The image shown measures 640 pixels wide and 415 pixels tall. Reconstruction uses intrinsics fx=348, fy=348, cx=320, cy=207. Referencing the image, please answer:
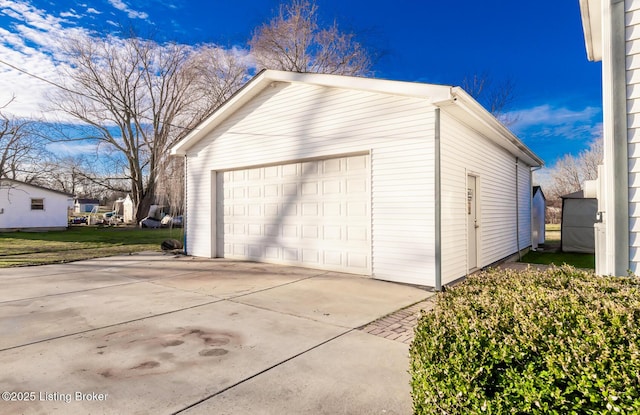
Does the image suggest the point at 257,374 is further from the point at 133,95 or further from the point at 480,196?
the point at 133,95

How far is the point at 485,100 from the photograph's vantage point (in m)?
23.1

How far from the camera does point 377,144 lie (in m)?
6.81

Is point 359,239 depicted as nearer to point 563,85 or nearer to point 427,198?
point 427,198

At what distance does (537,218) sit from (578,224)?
5.64 feet

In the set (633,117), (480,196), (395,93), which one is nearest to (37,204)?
(395,93)

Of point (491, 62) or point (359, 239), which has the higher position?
point (491, 62)

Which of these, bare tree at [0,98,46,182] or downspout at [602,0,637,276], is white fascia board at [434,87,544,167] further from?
bare tree at [0,98,46,182]

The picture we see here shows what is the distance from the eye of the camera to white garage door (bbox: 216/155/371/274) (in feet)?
23.9

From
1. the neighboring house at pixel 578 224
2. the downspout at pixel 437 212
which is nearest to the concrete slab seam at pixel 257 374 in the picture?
the downspout at pixel 437 212

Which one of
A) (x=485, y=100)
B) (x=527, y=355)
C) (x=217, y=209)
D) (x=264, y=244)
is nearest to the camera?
(x=527, y=355)

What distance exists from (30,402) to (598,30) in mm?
6852

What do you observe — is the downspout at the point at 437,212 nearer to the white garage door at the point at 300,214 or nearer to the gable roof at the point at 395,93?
the gable roof at the point at 395,93

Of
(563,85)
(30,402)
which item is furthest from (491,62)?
(30,402)

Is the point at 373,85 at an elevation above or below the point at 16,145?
below
